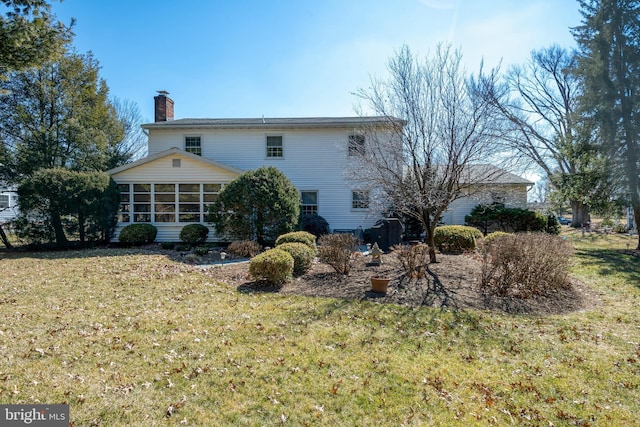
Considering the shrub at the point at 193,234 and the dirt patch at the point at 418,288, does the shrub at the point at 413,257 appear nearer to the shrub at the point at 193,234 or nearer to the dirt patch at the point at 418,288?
the dirt patch at the point at 418,288

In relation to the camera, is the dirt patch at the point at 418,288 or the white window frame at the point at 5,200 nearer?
the dirt patch at the point at 418,288

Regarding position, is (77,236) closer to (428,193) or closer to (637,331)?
(428,193)

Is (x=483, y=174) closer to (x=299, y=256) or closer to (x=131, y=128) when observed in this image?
(x=299, y=256)

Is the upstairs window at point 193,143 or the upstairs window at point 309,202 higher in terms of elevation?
the upstairs window at point 193,143

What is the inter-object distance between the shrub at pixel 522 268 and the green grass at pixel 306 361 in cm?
94

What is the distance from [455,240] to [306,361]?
980cm

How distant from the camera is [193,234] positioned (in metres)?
13.6

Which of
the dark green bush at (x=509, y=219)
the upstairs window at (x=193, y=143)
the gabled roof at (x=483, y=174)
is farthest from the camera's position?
the dark green bush at (x=509, y=219)

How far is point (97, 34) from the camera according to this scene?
13.0 meters

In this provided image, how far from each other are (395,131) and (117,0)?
9142 millimetres

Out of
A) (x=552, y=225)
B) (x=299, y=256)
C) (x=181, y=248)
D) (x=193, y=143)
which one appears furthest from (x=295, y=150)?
(x=552, y=225)

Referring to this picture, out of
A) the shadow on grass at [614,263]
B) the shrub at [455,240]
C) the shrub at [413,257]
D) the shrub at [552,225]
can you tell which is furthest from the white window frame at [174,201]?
the shrub at [552,225]

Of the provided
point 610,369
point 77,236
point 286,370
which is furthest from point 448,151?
point 77,236

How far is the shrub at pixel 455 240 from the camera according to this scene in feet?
39.4
